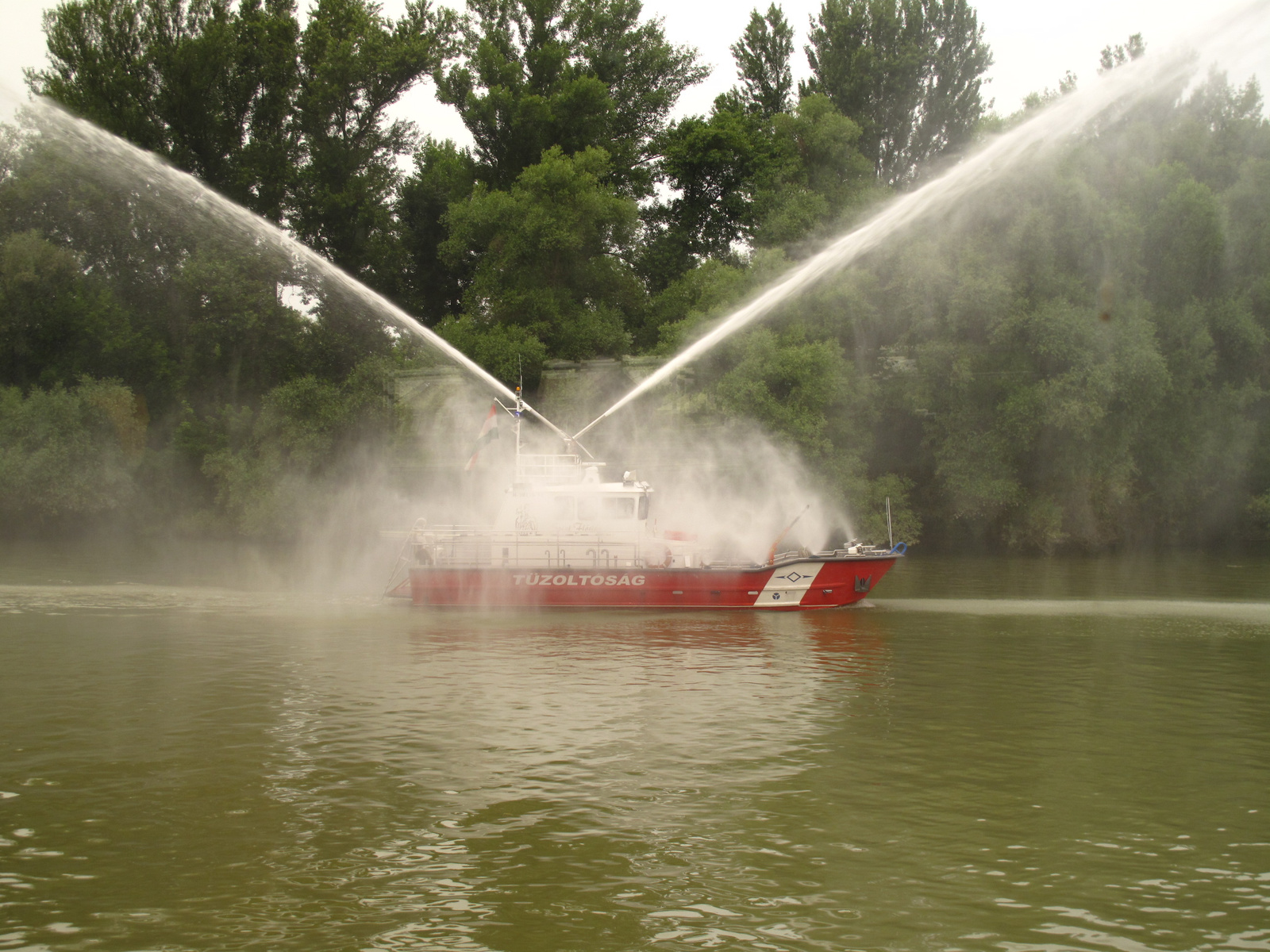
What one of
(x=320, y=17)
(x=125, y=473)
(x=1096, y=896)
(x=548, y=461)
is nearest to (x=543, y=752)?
(x=1096, y=896)

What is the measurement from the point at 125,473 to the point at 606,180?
2969cm

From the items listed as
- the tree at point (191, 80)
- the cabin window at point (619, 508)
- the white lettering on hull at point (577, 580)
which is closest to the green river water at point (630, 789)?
the white lettering on hull at point (577, 580)

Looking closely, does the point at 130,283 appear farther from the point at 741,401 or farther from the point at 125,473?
the point at 741,401

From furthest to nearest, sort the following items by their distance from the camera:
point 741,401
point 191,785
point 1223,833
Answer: point 741,401 → point 191,785 → point 1223,833

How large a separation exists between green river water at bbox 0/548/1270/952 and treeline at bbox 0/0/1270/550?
900 inches

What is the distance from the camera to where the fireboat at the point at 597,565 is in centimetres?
2855

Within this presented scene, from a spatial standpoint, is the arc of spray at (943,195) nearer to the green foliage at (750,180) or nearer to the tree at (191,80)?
the green foliage at (750,180)

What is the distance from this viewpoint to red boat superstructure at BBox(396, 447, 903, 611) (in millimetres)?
28547

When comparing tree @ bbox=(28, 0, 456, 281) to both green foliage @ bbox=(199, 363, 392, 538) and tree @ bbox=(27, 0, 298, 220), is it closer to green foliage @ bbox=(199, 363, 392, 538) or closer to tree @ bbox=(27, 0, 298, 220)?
tree @ bbox=(27, 0, 298, 220)

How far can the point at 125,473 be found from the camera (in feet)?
169

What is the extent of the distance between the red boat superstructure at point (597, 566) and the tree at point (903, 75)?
38.8 metres

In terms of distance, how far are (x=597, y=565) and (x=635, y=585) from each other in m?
1.13

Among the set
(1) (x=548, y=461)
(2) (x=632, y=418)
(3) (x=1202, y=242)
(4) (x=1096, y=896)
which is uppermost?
(3) (x=1202, y=242)

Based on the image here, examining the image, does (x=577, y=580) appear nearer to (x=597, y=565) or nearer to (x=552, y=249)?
(x=597, y=565)
